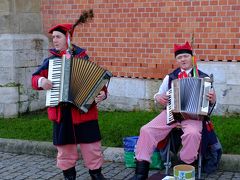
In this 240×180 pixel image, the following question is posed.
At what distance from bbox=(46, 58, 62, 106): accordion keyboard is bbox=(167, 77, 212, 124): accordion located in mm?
1146

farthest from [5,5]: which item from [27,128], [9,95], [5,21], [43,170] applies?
[43,170]

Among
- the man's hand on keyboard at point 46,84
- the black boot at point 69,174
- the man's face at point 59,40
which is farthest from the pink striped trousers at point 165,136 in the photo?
the man's face at point 59,40

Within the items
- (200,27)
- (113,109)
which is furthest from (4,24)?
(200,27)

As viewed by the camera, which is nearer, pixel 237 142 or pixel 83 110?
pixel 83 110

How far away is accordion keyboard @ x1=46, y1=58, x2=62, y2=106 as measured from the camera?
4934 millimetres

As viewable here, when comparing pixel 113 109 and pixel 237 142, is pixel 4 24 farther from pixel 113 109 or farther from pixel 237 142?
pixel 237 142

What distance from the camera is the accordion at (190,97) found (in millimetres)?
5016

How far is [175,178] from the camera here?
417 centimetres

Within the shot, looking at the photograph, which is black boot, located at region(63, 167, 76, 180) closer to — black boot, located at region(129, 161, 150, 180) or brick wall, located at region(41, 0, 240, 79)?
black boot, located at region(129, 161, 150, 180)

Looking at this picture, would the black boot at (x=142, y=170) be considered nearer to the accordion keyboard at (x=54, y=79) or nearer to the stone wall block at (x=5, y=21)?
the accordion keyboard at (x=54, y=79)

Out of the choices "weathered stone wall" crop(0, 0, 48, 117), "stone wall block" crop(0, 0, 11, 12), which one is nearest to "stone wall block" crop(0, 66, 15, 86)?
"weathered stone wall" crop(0, 0, 48, 117)

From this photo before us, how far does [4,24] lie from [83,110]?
153 inches

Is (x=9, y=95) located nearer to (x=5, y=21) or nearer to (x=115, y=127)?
(x=5, y=21)

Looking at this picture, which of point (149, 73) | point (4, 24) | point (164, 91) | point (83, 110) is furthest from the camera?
point (4, 24)
